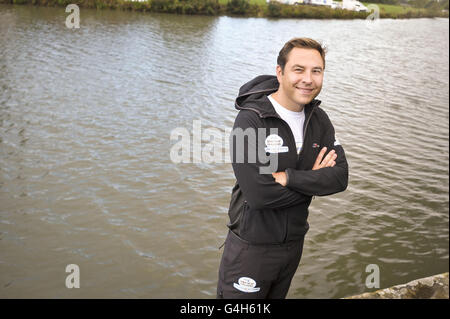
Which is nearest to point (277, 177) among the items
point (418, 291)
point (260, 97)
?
point (260, 97)

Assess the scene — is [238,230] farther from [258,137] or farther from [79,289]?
[79,289]

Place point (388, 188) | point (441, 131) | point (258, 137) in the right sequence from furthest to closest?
point (441, 131)
point (388, 188)
point (258, 137)

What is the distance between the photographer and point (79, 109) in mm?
9109

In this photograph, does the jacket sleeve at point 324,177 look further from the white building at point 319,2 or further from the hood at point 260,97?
the white building at point 319,2

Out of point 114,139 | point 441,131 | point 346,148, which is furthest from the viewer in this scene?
point 441,131

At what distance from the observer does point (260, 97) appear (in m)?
2.81

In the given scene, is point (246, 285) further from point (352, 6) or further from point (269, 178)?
point (352, 6)

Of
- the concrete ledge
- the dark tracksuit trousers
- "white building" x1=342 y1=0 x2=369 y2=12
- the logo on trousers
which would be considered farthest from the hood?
"white building" x1=342 y1=0 x2=369 y2=12

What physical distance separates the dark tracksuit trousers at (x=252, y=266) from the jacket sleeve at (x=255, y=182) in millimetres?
291

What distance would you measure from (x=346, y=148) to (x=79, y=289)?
6.35 m

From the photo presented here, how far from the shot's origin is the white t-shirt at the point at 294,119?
9.02 feet

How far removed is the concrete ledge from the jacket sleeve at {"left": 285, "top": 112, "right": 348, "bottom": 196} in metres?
0.94

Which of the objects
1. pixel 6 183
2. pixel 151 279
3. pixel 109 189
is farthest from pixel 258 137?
pixel 6 183
